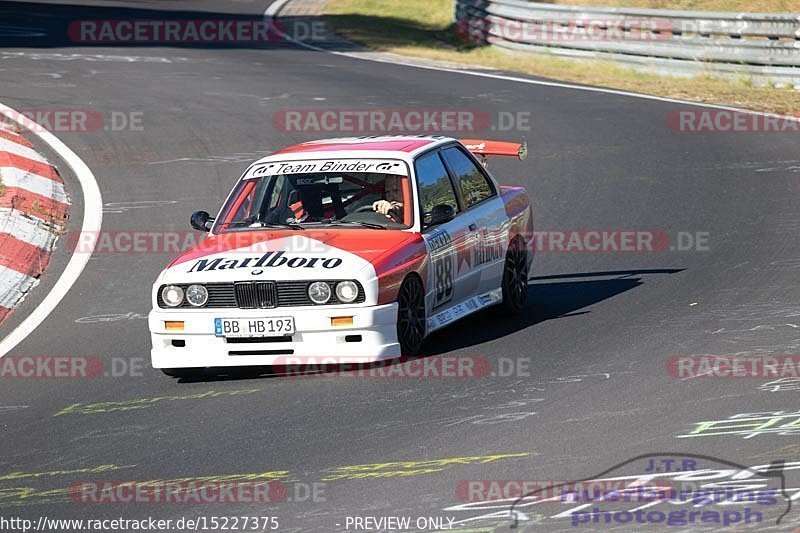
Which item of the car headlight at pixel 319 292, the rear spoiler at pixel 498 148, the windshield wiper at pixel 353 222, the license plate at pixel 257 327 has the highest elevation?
the rear spoiler at pixel 498 148

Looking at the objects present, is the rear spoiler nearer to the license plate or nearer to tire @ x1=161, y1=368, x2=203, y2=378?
the license plate

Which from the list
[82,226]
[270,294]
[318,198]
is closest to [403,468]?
[270,294]

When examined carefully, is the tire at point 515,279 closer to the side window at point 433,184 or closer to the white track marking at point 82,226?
the side window at point 433,184

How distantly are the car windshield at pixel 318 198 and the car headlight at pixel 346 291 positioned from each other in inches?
42.0

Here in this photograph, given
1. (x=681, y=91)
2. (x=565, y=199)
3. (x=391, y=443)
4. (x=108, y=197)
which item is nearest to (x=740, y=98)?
(x=681, y=91)

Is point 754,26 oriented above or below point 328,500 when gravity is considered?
above

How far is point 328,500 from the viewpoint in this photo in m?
6.62

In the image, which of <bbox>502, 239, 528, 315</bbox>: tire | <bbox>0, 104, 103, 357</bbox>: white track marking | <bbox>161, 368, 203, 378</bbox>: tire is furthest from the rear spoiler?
<bbox>0, 104, 103, 357</bbox>: white track marking

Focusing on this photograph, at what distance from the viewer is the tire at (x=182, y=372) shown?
9.52 meters

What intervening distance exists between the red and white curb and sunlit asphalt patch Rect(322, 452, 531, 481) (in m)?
5.21

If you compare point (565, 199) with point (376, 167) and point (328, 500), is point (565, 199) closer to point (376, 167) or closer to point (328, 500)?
point (376, 167)

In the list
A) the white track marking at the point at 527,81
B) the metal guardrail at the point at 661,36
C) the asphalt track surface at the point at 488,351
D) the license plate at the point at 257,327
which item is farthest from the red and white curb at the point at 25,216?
the metal guardrail at the point at 661,36

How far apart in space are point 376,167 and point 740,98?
12942 mm

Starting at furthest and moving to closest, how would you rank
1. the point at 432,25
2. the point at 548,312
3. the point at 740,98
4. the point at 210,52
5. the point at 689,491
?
the point at 432,25, the point at 210,52, the point at 740,98, the point at 548,312, the point at 689,491
